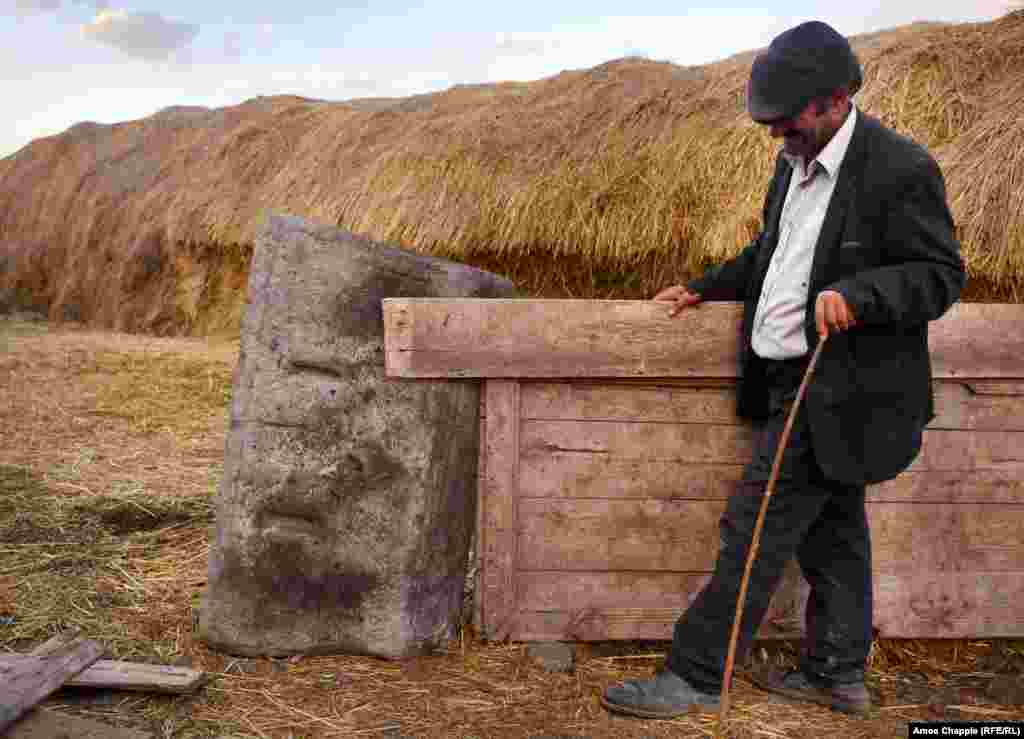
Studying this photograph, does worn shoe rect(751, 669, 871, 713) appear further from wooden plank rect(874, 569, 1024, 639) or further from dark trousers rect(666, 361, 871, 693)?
wooden plank rect(874, 569, 1024, 639)

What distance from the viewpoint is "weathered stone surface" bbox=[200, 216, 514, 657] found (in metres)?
3.26

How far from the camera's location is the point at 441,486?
339 cm

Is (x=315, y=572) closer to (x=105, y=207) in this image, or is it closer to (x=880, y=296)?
(x=880, y=296)

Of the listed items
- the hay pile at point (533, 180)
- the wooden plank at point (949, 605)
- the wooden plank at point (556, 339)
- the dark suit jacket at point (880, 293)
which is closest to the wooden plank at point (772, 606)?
the wooden plank at point (949, 605)

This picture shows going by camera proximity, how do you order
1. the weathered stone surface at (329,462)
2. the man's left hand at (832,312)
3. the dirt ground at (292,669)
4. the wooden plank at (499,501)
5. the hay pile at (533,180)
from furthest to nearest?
the hay pile at (533,180) < the wooden plank at (499,501) < the weathered stone surface at (329,462) < the dirt ground at (292,669) < the man's left hand at (832,312)

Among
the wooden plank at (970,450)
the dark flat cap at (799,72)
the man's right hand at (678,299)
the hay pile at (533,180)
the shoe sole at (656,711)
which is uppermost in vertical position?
the hay pile at (533,180)

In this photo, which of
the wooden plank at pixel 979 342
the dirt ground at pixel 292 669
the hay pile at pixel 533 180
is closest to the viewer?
the dirt ground at pixel 292 669

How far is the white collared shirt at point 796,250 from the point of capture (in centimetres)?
290

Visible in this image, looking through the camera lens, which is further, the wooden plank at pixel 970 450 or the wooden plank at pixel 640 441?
the wooden plank at pixel 970 450

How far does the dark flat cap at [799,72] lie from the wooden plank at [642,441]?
3.82 feet

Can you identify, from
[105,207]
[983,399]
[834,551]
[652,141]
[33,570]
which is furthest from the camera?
[105,207]

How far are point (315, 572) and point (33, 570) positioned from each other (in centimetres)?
156

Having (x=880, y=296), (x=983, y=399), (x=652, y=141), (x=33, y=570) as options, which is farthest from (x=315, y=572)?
(x=652, y=141)

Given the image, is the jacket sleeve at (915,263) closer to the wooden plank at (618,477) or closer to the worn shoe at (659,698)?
the wooden plank at (618,477)
